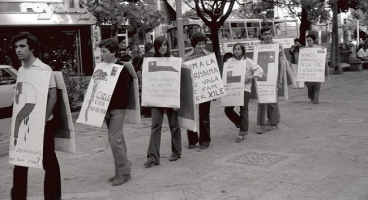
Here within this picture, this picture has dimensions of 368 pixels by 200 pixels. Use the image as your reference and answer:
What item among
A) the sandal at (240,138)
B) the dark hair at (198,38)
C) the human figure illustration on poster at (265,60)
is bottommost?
the sandal at (240,138)

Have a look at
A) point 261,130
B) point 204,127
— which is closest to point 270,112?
point 261,130

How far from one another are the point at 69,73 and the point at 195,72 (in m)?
5.32

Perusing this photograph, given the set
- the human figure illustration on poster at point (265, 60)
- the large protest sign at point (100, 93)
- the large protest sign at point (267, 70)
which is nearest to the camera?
the large protest sign at point (100, 93)

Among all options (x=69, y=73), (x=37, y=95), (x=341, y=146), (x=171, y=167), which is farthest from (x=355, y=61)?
(x=37, y=95)

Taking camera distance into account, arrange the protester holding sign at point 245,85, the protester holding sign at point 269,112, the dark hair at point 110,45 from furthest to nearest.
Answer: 1. the protester holding sign at point 269,112
2. the protester holding sign at point 245,85
3. the dark hair at point 110,45

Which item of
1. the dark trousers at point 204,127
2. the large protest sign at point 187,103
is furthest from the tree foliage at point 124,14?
the large protest sign at point 187,103

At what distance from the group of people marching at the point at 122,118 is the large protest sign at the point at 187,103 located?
209 mm

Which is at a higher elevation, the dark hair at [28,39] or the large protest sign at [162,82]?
the dark hair at [28,39]

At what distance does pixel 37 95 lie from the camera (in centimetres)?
463

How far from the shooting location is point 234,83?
323 inches

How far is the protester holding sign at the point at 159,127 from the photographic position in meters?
6.60

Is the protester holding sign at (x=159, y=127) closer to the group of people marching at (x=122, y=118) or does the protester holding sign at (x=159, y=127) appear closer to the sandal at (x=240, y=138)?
the group of people marching at (x=122, y=118)

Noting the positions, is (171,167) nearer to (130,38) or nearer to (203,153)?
(203,153)

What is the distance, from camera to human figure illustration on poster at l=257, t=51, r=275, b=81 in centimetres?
893
